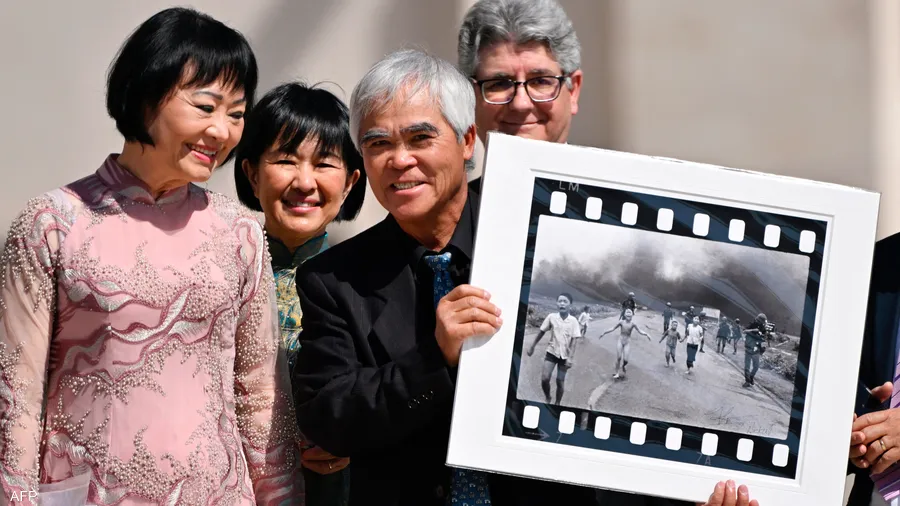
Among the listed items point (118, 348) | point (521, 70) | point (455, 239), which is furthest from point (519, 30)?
point (118, 348)

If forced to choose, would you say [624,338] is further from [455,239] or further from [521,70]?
[521,70]

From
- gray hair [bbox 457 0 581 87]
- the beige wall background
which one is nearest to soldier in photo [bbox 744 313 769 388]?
gray hair [bbox 457 0 581 87]

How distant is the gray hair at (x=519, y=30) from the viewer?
3.01 m

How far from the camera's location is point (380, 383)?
7.77 feet

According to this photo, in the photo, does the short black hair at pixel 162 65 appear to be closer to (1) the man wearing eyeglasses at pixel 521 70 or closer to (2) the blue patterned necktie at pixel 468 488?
(1) the man wearing eyeglasses at pixel 521 70

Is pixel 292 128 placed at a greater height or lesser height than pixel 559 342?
greater

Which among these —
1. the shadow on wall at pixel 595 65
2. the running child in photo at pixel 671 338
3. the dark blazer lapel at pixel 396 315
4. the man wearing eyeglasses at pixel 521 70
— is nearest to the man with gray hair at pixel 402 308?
the dark blazer lapel at pixel 396 315

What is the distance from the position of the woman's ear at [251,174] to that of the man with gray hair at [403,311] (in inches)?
27.0

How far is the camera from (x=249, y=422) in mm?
2672

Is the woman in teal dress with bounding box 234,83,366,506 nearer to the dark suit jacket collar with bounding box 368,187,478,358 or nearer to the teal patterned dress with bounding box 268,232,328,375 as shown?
the teal patterned dress with bounding box 268,232,328,375

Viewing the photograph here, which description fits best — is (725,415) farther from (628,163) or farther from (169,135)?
(169,135)

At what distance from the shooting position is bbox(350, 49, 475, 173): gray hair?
2.45 meters

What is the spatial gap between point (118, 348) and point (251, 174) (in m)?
0.99

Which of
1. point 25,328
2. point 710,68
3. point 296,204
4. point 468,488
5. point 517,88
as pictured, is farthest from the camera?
point 710,68
